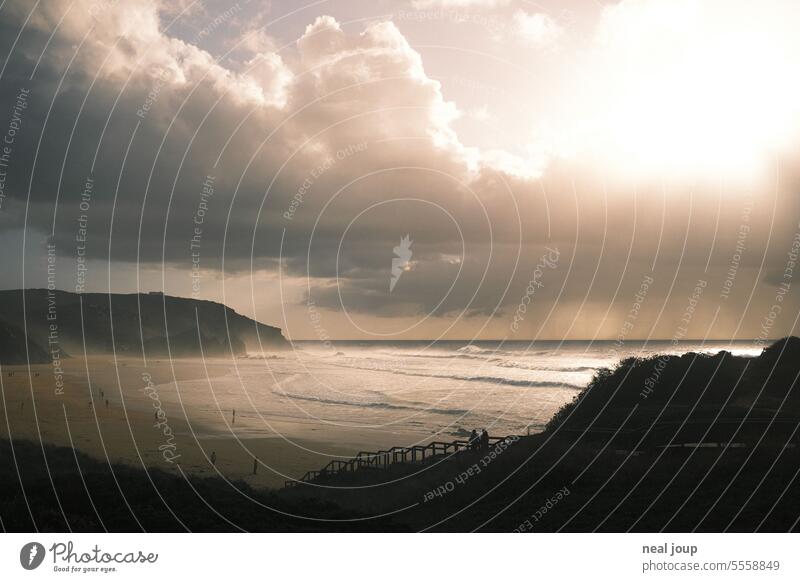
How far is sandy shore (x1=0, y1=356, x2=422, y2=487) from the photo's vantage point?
38031 millimetres

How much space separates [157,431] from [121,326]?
61.4 m

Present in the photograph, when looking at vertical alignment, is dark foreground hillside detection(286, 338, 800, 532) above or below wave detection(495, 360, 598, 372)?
below

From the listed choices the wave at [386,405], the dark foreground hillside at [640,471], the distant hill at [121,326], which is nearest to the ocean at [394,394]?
the wave at [386,405]

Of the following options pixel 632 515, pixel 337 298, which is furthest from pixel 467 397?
pixel 632 515

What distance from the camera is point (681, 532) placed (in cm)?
2066

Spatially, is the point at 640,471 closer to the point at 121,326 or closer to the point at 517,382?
the point at 517,382

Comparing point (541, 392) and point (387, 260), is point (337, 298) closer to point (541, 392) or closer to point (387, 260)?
point (387, 260)

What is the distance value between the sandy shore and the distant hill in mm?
12682

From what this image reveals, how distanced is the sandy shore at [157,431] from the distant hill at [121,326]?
12.7 m

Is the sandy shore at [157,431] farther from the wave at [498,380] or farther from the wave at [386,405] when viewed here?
the wave at [498,380]

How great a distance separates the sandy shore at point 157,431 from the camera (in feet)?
125

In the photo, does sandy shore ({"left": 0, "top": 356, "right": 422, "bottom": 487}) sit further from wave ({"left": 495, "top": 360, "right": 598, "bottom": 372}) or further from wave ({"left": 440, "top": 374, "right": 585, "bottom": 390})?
wave ({"left": 495, "top": 360, "right": 598, "bottom": 372})

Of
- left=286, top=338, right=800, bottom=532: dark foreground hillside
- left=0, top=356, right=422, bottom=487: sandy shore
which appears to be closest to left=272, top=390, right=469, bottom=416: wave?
left=0, top=356, right=422, bottom=487: sandy shore
